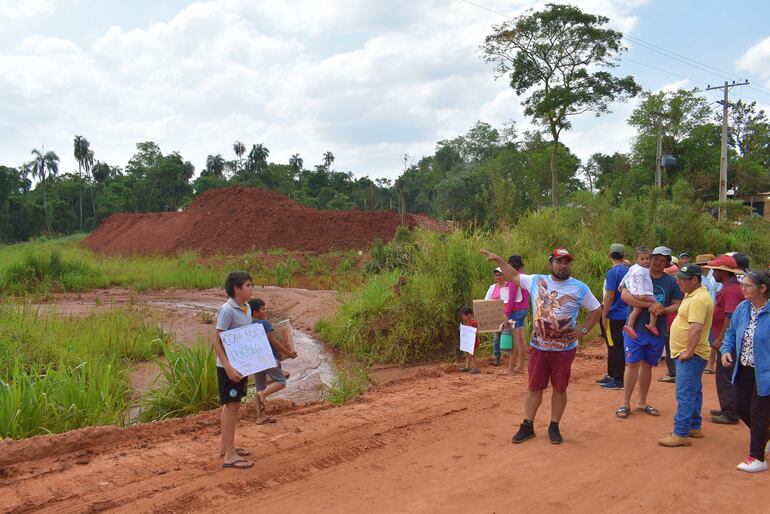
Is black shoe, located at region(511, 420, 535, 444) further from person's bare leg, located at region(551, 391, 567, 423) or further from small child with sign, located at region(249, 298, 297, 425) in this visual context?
small child with sign, located at region(249, 298, 297, 425)

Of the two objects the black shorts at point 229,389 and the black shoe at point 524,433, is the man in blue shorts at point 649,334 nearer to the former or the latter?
the black shoe at point 524,433

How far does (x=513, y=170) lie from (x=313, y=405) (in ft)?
109

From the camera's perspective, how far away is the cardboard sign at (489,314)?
812 centimetres

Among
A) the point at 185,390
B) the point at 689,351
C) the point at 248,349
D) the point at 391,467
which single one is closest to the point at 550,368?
the point at 689,351

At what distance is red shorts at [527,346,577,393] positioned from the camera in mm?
5121

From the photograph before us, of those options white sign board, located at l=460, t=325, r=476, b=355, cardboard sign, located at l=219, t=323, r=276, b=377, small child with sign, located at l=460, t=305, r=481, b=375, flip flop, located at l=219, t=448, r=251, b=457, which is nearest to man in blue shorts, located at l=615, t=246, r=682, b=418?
white sign board, located at l=460, t=325, r=476, b=355

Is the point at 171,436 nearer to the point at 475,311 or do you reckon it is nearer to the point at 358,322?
the point at 475,311

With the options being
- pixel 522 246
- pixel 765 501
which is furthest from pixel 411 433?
pixel 522 246

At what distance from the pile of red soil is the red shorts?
2880 centimetres

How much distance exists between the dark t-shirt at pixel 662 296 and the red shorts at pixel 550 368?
1.22 meters

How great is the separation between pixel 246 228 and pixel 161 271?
42.4 ft

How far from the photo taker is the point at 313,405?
7094mm

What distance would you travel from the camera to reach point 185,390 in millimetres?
7062

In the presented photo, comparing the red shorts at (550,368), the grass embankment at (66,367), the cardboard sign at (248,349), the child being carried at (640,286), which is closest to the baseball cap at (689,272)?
the child being carried at (640,286)
